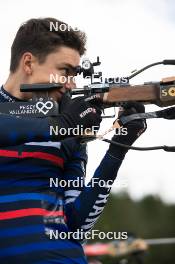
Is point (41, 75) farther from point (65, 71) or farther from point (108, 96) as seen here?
point (108, 96)

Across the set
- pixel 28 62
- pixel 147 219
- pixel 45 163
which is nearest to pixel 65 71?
pixel 28 62

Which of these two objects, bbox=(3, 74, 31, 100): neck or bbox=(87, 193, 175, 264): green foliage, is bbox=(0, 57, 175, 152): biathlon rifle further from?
bbox=(87, 193, 175, 264): green foliage

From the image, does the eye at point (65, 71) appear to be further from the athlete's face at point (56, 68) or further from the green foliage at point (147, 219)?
the green foliage at point (147, 219)

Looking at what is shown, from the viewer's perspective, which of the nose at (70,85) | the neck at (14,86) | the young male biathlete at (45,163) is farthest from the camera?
the neck at (14,86)

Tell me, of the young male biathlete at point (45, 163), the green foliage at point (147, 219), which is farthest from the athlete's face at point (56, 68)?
the green foliage at point (147, 219)

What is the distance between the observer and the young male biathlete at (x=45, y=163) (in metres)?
3.06

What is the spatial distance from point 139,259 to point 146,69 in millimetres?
7117

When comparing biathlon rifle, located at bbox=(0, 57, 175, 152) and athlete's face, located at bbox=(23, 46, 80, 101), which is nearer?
biathlon rifle, located at bbox=(0, 57, 175, 152)

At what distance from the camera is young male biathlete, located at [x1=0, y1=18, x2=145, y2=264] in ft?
10.0

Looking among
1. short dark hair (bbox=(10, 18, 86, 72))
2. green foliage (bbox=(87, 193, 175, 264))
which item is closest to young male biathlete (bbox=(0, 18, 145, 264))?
short dark hair (bbox=(10, 18, 86, 72))

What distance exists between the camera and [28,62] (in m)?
3.48

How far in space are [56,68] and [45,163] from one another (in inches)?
19.1

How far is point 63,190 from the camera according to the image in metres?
3.34

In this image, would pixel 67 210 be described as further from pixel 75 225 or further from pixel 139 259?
pixel 139 259
